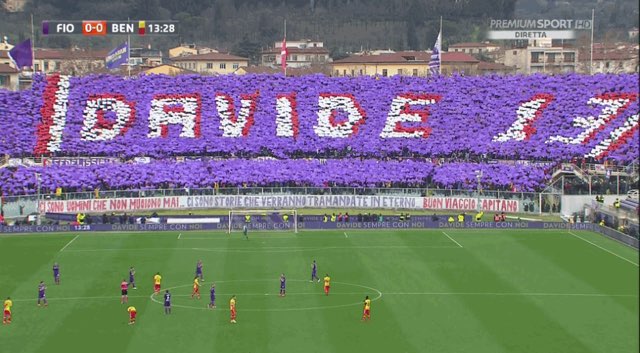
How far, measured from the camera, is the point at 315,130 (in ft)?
309

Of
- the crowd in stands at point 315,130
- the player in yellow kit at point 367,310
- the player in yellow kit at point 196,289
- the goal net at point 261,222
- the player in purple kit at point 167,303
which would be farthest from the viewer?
the crowd in stands at point 315,130

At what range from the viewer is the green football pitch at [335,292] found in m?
44.1

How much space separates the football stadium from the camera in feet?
153

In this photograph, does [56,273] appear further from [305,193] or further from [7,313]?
[305,193]

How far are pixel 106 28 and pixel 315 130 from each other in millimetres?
28429

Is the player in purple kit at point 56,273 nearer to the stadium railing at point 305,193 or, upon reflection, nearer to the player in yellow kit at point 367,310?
the player in yellow kit at point 367,310

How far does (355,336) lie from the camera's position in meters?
44.7

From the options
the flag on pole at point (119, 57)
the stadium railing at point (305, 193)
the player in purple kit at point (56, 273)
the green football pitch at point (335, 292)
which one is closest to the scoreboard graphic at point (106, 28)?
the flag on pole at point (119, 57)

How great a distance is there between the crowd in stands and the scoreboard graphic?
9586mm

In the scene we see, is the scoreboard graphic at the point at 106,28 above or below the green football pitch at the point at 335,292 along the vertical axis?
above

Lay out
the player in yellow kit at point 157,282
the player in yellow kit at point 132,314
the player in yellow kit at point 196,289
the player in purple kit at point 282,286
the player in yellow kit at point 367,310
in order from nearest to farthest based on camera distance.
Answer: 1. the player in yellow kit at point 132,314
2. the player in yellow kit at point 367,310
3. the player in yellow kit at point 196,289
4. the player in purple kit at point 282,286
5. the player in yellow kit at point 157,282

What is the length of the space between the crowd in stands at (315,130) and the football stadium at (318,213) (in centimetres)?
20

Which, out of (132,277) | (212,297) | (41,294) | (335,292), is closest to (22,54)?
(132,277)

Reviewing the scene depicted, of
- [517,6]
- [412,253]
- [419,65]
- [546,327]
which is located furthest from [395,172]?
[517,6]
